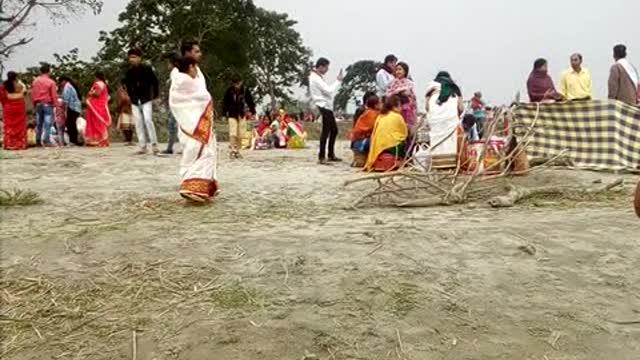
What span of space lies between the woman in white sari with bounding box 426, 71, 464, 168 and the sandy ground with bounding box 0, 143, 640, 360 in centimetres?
298

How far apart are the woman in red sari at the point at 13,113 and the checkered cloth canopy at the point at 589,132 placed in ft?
29.0

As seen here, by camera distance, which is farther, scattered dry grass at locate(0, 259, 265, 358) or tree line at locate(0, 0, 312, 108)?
tree line at locate(0, 0, 312, 108)

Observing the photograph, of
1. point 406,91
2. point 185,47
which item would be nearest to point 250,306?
point 185,47

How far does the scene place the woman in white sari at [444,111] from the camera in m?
8.11

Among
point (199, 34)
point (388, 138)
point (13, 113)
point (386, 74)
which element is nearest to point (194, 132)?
point (388, 138)

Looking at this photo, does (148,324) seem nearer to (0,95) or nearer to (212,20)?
(0,95)

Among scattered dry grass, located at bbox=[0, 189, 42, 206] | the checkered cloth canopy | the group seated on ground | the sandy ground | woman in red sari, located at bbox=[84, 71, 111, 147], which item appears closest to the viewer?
the sandy ground

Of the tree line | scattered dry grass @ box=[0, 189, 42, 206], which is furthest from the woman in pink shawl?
A: the tree line

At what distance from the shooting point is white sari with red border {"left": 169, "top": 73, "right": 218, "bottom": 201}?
221 inches

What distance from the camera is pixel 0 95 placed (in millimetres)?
12320

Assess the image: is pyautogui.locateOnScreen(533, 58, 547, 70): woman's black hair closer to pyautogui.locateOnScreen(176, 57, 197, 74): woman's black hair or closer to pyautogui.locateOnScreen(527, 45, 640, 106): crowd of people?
pyautogui.locateOnScreen(527, 45, 640, 106): crowd of people

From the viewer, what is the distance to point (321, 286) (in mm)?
3670

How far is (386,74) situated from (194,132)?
483 centimetres

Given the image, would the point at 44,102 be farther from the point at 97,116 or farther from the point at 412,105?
the point at 412,105
